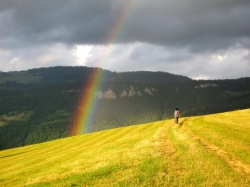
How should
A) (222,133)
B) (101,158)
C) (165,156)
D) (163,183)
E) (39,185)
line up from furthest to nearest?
(222,133) < (101,158) < (165,156) < (39,185) < (163,183)

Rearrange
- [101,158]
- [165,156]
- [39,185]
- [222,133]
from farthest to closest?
[222,133]
[101,158]
[165,156]
[39,185]

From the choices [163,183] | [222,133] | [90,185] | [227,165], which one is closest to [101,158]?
[90,185]

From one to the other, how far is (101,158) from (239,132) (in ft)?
55.1

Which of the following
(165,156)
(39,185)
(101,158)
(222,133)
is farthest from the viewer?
(222,133)

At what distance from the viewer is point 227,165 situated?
2009cm

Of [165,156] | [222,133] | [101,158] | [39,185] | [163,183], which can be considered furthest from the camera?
[222,133]

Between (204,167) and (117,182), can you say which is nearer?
(117,182)

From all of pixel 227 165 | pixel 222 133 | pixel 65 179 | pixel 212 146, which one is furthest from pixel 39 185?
pixel 222 133

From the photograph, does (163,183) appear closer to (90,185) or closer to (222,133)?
(90,185)

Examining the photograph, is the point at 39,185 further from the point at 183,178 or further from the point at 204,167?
the point at 204,167

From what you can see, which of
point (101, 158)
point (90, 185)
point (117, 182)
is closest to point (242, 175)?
point (117, 182)

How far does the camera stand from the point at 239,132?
3212 centimetres

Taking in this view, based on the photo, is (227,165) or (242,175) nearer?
(242,175)

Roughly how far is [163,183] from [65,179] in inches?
268
